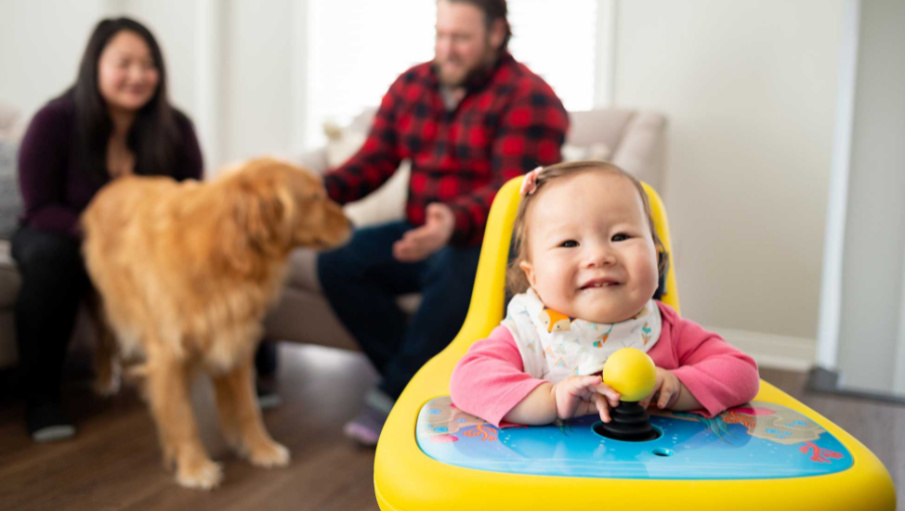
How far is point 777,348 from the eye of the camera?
269 centimetres

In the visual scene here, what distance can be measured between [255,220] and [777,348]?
2.04 metres

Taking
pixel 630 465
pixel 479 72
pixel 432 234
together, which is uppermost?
pixel 479 72

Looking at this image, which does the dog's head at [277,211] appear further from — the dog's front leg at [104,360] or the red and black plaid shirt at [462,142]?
the dog's front leg at [104,360]

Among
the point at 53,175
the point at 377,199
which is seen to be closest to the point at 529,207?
the point at 377,199

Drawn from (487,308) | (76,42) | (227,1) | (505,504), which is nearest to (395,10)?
(227,1)

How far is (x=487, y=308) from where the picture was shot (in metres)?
1.06

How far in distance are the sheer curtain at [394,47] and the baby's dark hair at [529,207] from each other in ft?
6.74

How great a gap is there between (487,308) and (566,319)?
0.69ft

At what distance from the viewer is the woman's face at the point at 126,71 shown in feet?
6.27

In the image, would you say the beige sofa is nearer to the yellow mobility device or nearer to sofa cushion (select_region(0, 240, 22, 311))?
sofa cushion (select_region(0, 240, 22, 311))

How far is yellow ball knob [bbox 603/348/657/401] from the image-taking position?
2.39 feet

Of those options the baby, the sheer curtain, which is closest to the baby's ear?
the baby

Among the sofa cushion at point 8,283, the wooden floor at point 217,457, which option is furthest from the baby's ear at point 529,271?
the sofa cushion at point 8,283

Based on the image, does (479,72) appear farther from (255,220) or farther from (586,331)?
(586,331)
